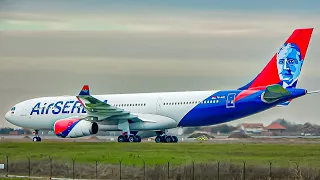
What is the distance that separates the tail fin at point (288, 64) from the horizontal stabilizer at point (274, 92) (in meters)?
1.75

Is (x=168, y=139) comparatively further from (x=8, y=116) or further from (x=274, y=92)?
(x=8, y=116)

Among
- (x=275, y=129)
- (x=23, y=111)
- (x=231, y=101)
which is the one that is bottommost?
(x=275, y=129)

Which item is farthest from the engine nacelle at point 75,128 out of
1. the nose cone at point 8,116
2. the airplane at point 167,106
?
the nose cone at point 8,116

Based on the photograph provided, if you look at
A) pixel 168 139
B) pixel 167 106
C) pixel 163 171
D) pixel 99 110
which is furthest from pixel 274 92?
pixel 163 171

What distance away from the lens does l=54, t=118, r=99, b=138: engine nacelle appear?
7350cm

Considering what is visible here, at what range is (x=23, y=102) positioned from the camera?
3329 inches

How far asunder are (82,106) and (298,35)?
22.5 m

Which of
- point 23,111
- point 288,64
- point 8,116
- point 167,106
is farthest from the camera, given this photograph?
point 8,116

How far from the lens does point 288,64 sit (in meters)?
70.1

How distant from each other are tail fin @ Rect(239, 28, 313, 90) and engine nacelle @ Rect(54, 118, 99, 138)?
15.6m

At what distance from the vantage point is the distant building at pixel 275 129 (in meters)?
92.2

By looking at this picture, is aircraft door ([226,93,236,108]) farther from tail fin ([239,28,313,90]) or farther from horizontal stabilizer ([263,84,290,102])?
horizontal stabilizer ([263,84,290,102])

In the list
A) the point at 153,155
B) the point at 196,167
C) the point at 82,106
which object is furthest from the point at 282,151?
the point at 82,106

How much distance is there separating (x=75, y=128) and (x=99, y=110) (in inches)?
112
